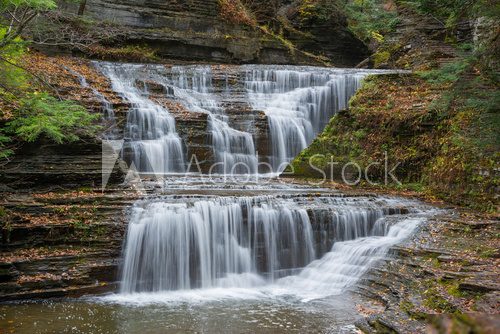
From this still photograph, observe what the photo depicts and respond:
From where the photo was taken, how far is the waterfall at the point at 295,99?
15.5 metres

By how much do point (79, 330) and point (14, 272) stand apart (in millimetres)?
2165

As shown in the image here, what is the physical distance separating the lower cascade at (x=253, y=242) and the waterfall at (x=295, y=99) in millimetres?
5594

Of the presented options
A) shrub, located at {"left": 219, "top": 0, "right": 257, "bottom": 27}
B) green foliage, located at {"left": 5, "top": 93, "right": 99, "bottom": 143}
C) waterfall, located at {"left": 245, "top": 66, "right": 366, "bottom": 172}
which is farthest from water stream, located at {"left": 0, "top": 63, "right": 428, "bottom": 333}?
shrub, located at {"left": 219, "top": 0, "right": 257, "bottom": 27}

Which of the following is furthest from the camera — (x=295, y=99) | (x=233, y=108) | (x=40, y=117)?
(x=295, y=99)

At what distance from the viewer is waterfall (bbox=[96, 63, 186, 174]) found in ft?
43.9

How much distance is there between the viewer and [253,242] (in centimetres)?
927

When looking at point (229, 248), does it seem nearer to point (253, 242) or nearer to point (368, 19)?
point (253, 242)

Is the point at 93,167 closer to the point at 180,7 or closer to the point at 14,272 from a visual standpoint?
the point at 14,272

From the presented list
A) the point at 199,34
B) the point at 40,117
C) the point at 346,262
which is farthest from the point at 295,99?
the point at 40,117

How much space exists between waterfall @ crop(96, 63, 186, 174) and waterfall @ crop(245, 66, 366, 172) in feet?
10.9

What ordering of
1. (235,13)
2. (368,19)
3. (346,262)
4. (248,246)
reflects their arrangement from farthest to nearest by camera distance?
(368,19), (235,13), (248,246), (346,262)

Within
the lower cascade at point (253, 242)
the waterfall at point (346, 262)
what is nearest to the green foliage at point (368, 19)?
the lower cascade at point (253, 242)

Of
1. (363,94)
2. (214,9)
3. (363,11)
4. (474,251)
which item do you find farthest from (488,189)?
(363,11)

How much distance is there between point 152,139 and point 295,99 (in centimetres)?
582
